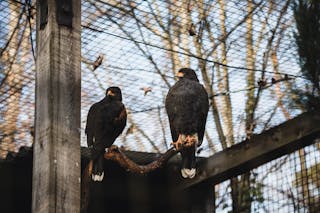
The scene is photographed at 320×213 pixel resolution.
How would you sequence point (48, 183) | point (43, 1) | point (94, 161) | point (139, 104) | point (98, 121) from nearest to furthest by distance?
point (48, 183) → point (43, 1) → point (94, 161) → point (98, 121) → point (139, 104)

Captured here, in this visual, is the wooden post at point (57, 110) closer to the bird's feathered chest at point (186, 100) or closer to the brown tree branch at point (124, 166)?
the brown tree branch at point (124, 166)

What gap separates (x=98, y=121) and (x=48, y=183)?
4.58 ft

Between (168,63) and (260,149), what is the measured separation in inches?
52.9

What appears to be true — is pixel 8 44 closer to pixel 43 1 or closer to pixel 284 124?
pixel 43 1

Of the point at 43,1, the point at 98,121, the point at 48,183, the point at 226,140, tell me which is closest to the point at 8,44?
the point at 98,121

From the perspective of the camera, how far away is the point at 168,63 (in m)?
4.89

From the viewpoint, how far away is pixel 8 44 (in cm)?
372

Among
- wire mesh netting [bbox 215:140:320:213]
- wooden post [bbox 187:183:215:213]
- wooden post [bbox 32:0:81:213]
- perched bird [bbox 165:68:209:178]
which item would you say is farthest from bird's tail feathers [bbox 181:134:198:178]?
wooden post [bbox 32:0:81:213]

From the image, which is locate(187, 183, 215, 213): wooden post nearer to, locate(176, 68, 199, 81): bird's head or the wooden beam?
the wooden beam

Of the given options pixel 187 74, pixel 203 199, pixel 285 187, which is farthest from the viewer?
pixel 285 187

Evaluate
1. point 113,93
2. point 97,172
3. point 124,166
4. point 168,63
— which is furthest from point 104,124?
point 168,63

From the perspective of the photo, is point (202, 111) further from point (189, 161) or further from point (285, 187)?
point (285, 187)

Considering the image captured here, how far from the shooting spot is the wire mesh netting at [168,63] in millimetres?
3781

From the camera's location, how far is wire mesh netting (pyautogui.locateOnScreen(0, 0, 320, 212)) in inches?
149
